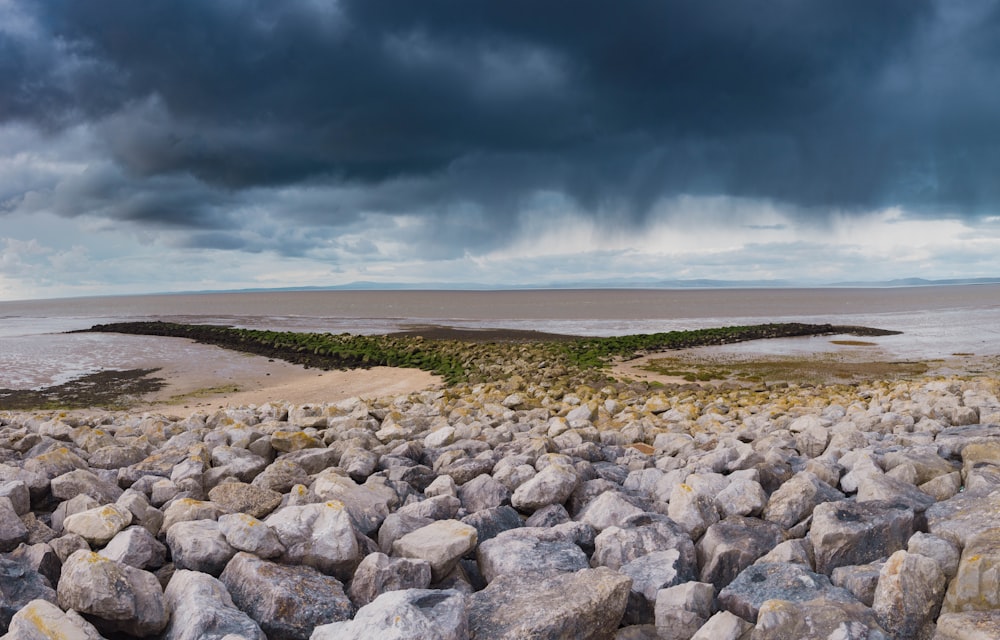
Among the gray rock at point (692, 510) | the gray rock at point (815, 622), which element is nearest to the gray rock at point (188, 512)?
the gray rock at point (692, 510)

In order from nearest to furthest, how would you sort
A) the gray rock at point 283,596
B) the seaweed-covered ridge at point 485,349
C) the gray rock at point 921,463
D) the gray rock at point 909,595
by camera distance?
1. the gray rock at point 909,595
2. the gray rock at point 283,596
3. the gray rock at point 921,463
4. the seaweed-covered ridge at point 485,349

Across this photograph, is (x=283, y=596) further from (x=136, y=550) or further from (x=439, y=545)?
(x=136, y=550)

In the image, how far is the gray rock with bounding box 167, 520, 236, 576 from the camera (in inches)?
148

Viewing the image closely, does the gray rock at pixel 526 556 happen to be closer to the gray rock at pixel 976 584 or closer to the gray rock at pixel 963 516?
the gray rock at pixel 976 584

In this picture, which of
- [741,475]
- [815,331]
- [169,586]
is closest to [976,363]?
[815,331]

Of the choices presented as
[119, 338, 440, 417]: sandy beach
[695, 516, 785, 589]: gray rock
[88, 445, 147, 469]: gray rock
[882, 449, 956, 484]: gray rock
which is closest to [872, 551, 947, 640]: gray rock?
[695, 516, 785, 589]: gray rock

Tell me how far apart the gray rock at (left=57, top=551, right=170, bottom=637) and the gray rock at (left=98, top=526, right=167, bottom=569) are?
394 millimetres

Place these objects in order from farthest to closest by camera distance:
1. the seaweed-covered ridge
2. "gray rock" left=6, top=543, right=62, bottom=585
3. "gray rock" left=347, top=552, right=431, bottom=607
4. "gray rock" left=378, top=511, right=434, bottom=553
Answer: the seaweed-covered ridge < "gray rock" left=378, top=511, right=434, bottom=553 < "gray rock" left=6, top=543, right=62, bottom=585 < "gray rock" left=347, top=552, right=431, bottom=607

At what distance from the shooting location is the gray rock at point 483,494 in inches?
194

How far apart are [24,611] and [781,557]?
378 cm

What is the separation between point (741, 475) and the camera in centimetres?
500

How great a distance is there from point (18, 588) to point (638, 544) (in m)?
3.39

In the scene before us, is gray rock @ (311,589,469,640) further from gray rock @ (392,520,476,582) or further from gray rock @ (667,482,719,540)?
gray rock @ (667,482,719,540)

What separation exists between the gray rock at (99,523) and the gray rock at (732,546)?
3.50 m
